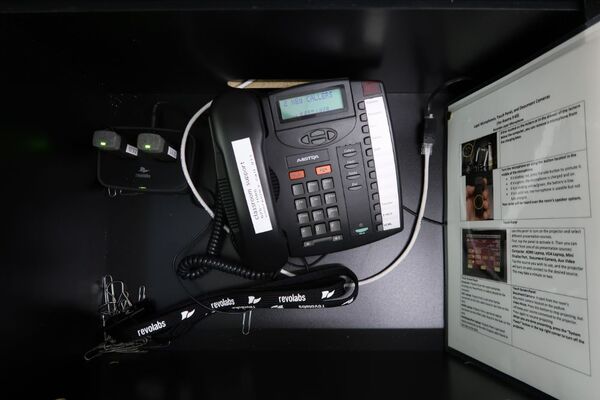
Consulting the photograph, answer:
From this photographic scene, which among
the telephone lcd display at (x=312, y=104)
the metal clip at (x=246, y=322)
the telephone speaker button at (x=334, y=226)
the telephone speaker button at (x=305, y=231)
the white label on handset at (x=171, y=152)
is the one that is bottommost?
the metal clip at (x=246, y=322)

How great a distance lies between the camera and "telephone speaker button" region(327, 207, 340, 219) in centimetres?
62

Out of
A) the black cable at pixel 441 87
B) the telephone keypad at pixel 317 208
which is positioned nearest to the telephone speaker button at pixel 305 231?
the telephone keypad at pixel 317 208

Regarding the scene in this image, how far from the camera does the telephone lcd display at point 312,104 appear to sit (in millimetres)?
610

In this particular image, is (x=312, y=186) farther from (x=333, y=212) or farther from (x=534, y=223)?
(x=534, y=223)

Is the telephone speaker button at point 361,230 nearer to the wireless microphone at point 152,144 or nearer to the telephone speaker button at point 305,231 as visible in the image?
the telephone speaker button at point 305,231

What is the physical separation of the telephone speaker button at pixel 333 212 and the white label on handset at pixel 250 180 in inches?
4.3

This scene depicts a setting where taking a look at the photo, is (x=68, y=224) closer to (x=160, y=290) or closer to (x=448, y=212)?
(x=160, y=290)

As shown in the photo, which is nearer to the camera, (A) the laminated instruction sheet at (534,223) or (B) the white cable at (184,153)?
(A) the laminated instruction sheet at (534,223)

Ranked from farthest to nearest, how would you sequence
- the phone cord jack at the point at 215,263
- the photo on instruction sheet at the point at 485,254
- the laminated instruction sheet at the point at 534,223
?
the phone cord jack at the point at 215,263
the photo on instruction sheet at the point at 485,254
the laminated instruction sheet at the point at 534,223

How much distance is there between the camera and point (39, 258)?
0.54m

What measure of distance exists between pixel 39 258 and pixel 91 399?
233mm

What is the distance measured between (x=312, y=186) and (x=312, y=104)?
0.45 feet

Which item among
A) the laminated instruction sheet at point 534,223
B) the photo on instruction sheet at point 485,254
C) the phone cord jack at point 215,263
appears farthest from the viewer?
the phone cord jack at point 215,263

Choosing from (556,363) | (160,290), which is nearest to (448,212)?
(556,363)
